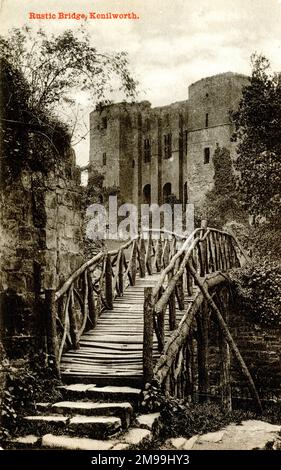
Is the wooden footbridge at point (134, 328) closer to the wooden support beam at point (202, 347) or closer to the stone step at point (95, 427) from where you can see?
the wooden support beam at point (202, 347)

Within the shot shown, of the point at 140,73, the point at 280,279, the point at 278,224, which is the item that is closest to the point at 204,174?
the point at 278,224

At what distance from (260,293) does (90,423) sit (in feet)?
23.9

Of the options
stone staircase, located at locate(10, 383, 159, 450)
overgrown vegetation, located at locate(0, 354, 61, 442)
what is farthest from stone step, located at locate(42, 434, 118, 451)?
overgrown vegetation, located at locate(0, 354, 61, 442)

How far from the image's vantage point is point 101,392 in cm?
623

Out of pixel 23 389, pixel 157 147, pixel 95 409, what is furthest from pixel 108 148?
pixel 95 409

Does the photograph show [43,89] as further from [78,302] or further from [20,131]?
[78,302]

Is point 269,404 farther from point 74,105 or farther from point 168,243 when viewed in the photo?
point 74,105

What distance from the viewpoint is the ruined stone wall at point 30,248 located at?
627 centimetres

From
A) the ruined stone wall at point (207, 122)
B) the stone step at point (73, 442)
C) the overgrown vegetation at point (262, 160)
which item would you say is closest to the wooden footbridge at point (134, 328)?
the stone step at point (73, 442)

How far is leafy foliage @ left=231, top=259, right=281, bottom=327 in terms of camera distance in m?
11.7

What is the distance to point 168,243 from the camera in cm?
1409

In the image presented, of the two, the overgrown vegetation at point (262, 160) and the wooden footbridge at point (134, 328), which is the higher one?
the overgrown vegetation at point (262, 160)

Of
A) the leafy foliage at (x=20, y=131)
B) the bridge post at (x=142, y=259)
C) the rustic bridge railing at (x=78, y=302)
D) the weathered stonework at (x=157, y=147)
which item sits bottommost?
the rustic bridge railing at (x=78, y=302)

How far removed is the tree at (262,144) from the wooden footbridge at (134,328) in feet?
15.3
